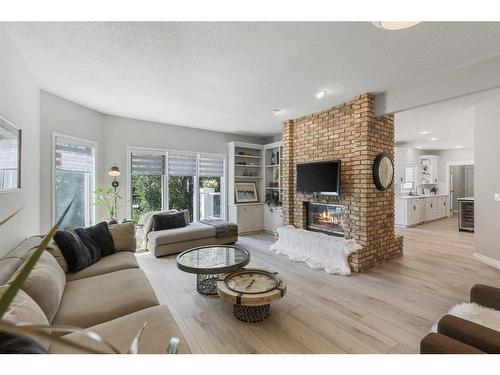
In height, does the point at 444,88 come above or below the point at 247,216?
above

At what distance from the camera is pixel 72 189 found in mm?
3963

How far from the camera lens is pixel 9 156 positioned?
2.09 metres

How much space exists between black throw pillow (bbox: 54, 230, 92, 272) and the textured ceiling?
6.05ft

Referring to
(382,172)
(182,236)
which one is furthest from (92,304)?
(382,172)

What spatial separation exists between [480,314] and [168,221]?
14.0 feet

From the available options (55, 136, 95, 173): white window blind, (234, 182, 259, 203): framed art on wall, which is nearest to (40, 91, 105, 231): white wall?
(55, 136, 95, 173): white window blind

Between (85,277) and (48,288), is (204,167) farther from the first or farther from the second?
(48,288)

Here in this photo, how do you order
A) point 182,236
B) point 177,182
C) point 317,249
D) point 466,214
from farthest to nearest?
point 466,214
point 177,182
point 182,236
point 317,249

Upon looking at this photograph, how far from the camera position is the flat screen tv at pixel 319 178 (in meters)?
3.73

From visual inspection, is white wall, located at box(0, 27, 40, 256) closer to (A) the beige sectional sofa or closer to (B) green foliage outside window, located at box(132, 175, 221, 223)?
(A) the beige sectional sofa

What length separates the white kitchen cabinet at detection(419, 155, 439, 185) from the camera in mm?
8242

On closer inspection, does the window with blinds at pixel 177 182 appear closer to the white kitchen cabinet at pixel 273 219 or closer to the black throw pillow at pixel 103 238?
the white kitchen cabinet at pixel 273 219

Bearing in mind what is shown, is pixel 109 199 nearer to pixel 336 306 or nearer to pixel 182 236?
pixel 182 236
